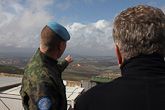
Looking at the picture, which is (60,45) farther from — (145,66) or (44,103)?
(145,66)

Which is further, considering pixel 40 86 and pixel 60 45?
pixel 60 45

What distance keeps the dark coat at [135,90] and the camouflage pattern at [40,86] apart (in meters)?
0.93

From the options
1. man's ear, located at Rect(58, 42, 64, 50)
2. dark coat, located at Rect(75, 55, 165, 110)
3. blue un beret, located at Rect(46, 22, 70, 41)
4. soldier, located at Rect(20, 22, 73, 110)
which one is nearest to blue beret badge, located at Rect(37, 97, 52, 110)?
soldier, located at Rect(20, 22, 73, 110)

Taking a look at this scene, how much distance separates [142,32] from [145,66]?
336mm

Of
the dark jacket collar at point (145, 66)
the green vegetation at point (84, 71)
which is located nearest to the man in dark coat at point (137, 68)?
the dark jacket collar at point (145, 66)

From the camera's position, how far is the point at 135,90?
1080mm

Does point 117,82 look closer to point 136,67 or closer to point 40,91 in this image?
point 136,67

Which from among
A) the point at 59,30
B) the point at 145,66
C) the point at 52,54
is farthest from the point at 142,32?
the point at 52,54

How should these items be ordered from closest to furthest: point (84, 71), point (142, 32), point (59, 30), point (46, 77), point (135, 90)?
point (135, 90) → point (142, 32) → point (46, 77) → point (59, 30) → point (84, 71)

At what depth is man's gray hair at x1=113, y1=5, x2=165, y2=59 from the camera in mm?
1218

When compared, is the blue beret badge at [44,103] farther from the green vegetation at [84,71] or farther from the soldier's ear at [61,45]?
the green vegetation at [84,71]

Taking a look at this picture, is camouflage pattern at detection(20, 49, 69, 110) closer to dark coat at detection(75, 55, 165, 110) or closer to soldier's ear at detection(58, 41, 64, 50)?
soldier's ear at detection(58, 41, 64, 50)

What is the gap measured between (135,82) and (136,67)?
0.48 feet

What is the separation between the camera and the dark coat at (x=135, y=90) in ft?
3.41
